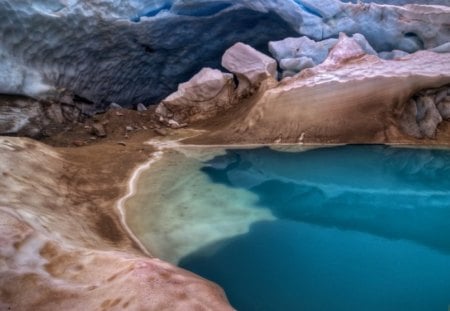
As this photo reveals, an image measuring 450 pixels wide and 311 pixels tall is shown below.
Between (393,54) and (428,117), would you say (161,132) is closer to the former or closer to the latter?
(428,117)

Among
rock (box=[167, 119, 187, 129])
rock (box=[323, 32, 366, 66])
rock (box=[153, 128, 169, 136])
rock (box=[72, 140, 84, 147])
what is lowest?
rock (box=[167, 119, 187, 129])

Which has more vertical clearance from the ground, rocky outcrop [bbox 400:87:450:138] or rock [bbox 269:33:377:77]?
rock [bbox 269:33:377:77]

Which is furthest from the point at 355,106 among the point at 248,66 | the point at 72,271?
the point at 72,271

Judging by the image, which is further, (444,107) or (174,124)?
(174,124)

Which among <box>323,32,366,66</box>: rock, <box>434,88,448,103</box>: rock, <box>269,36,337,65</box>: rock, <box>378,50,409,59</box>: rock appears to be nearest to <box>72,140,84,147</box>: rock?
<box>269,36,337,65</box>: rock

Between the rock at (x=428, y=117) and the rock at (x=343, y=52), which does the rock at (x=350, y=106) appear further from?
the rock at (x=343, y=52)

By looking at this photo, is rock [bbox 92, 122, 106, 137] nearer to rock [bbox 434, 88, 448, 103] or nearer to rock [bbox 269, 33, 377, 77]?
rock [bbox 269, 33, 377, 77]
